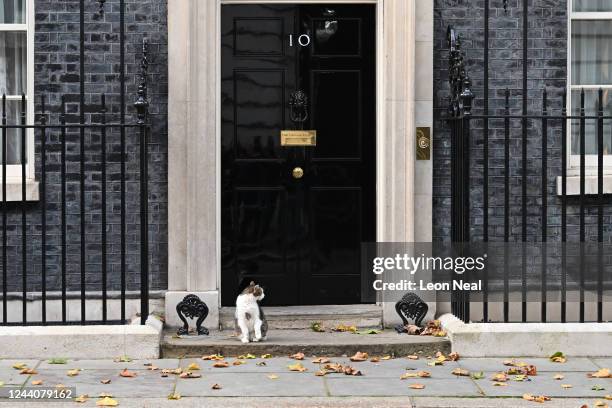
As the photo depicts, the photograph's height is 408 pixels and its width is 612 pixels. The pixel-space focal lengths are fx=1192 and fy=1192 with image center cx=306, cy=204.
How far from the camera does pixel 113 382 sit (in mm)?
7820

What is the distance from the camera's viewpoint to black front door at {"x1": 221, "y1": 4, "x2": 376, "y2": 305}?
9656 millimetres

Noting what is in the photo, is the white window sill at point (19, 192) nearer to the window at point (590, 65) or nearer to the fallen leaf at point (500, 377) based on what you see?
the fallen leaf at point (500, 377)

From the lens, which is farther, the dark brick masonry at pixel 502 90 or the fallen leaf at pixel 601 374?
the dark brick masonry at pixel 502 90

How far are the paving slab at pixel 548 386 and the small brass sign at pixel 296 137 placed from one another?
2.59 metres

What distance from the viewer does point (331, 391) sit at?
757cm

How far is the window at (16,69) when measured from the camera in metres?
9.48

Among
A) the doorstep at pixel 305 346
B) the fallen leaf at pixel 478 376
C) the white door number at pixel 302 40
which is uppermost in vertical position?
the white door number at pixel 302 40

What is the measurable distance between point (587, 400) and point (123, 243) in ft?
11.7

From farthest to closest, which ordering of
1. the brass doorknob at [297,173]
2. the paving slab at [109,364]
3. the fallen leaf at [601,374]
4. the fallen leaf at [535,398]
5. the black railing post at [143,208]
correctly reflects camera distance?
the brass doorknob at [297,173]
the black railing post at [143,208]
the paving slab at [109,364]
the fallen leaf at [601,374]
the fallen leaf at [535,398]

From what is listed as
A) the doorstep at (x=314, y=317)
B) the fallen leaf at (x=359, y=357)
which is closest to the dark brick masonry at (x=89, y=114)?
the doorstep at (x=314, y=317)

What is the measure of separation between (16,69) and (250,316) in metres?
2.85

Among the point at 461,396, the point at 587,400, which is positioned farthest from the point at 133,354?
the point at 587,400

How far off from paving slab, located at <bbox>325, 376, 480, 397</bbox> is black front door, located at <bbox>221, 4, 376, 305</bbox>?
1.93 m

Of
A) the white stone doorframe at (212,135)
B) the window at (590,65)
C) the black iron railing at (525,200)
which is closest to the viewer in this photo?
the black iron railing at (525,200)
